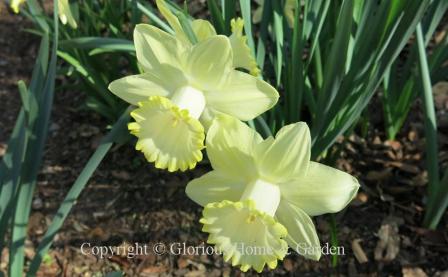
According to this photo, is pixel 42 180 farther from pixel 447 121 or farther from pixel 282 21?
pixel 447 121

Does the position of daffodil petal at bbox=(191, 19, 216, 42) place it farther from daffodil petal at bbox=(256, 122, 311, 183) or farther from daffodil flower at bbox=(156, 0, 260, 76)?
daffodil petal at bbox=(256, 122, 311, 183)

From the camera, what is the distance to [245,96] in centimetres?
135

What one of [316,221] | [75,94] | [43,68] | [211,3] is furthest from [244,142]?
[75,94]

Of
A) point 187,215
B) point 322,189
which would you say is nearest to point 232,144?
point 322,189

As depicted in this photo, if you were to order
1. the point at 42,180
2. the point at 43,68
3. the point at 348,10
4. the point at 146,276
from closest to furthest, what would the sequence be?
the point at 348,10 < the point at 43,68 < the point at 146,276 < the point at 42,180

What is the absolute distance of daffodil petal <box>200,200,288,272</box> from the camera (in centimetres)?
133

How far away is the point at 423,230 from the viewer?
2227mm

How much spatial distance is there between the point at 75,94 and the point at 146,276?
1.36 metres

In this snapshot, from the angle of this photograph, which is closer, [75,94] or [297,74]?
[297,74]

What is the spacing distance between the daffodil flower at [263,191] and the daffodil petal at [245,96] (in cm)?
8

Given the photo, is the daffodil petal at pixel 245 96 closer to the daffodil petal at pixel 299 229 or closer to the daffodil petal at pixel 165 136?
the daffodil petal at pixel 165 136

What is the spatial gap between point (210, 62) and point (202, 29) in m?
0.16

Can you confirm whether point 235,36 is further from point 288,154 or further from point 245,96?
point 288,154

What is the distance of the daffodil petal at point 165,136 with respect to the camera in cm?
136
